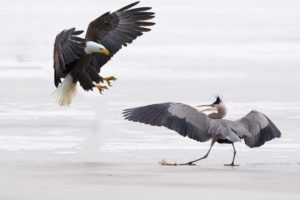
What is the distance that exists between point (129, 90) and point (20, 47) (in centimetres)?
629

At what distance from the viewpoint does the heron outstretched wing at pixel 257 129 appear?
10.5m

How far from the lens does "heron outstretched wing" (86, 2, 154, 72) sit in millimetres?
12938

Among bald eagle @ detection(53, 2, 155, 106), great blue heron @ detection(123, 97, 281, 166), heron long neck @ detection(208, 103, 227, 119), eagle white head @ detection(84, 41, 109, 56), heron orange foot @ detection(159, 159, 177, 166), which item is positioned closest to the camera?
heron orange foot @ detection(159, 159, 177, 166)

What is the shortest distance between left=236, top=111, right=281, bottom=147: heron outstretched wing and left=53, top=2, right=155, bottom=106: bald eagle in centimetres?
215

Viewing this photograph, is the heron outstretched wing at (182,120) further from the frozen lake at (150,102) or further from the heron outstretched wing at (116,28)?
the heron outstretched wing at (116,28)

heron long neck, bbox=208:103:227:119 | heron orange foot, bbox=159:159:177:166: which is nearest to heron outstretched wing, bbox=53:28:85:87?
heron long neck, bbox=208:103:227:119

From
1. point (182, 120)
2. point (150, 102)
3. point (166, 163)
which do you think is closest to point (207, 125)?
point (182, 120)

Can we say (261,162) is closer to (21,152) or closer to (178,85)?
(21,152)

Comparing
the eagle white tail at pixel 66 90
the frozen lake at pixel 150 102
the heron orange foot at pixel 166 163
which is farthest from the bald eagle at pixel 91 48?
the heron orange foot at pixel 166 163

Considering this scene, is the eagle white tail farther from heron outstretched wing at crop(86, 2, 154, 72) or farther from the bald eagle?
heron outstretched wing at crop(86, 2, 154, 72)

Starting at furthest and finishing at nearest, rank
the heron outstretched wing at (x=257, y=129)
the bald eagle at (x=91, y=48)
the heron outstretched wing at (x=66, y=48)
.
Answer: the bald eagle at (x=91, y=48) < the heron outstretched wing at (x=66, y=48) < the heron outstretched wing at (x=257, y=129)

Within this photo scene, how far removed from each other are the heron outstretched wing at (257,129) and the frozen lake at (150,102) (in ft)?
0.60

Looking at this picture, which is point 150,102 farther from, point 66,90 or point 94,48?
point 94,48

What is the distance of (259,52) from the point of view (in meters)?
21.0
